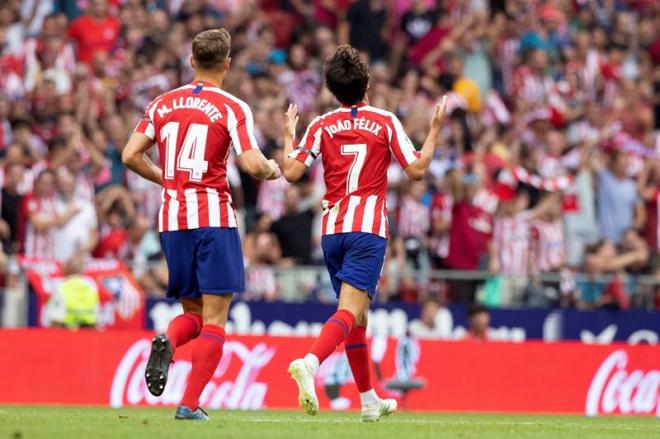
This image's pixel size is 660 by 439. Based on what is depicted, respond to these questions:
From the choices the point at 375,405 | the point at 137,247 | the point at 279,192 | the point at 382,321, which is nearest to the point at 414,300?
the point at 382,321

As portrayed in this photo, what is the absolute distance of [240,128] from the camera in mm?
9938

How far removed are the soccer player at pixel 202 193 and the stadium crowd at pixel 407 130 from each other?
25.0ft

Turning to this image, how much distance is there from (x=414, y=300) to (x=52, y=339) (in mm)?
5029

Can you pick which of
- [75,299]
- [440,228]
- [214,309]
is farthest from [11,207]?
[214,309]

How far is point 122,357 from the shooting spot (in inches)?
638

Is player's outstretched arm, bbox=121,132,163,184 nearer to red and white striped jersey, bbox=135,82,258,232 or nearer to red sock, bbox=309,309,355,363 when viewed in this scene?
red and white striped jersey, bbox=135,82,258,232

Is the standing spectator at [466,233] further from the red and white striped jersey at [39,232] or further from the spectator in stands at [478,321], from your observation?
the red and white striped jersey at [39,232]

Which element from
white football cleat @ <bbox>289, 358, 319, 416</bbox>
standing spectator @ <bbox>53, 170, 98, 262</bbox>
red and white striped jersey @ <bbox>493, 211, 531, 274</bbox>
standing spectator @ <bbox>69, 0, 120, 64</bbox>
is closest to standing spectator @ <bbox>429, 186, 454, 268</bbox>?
red and white striped jersey @ <bbox>493, 211, 531, 274</bbox>

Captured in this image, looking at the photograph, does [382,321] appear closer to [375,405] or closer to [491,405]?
[491,405]

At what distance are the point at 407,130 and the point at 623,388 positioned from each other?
15.8 ft

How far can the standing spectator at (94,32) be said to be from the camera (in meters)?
20.2

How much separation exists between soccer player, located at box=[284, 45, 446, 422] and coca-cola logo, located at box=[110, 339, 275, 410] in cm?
571

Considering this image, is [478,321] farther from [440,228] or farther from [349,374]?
[349,374]

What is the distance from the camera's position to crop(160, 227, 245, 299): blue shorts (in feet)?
32.4
